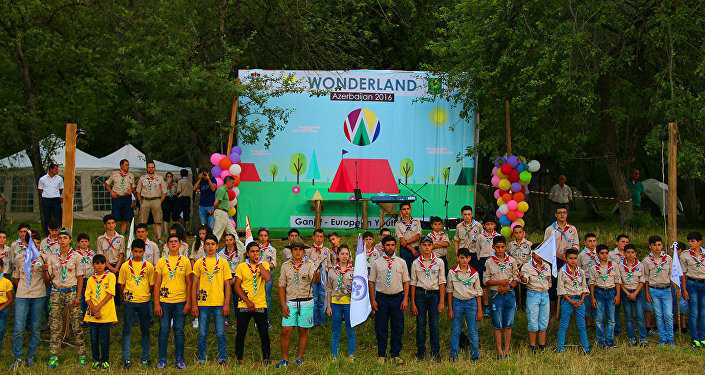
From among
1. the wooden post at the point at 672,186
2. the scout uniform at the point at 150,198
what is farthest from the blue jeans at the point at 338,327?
the scout uniform at the point at 150,198

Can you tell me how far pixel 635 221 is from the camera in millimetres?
16875

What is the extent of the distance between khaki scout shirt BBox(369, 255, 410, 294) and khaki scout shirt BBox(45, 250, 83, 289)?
4.04 m

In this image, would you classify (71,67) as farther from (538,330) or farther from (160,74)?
(538,330)

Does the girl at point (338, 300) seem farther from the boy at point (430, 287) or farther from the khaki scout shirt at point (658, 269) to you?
the khaki scout shirt at point (658, 269)

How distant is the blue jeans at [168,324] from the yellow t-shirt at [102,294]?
2.22 ft

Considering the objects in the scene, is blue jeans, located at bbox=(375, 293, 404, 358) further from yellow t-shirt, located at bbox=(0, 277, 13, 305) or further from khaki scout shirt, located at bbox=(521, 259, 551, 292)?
yellow t-shirt, located at bbox=(0, 277, 13, 305)

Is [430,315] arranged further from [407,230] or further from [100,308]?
[100,308]

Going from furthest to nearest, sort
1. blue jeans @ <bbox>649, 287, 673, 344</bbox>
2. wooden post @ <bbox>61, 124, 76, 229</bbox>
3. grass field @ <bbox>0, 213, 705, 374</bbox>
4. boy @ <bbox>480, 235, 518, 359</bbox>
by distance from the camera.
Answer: wooden post @ <bbox>61, 124, 76, 229</bbox> → blue jeans @ <bbox>649, 287, 673, 344</bbox> → boy @ <bbox>480, 235, 518, 359</bbox> → grass field @ <bbox>0, 213, 705, 374</bbox>

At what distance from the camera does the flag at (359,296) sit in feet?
31.2

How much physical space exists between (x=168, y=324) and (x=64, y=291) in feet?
5.30

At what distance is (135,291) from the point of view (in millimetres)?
9445

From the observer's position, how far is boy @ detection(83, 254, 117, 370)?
941 centimetres

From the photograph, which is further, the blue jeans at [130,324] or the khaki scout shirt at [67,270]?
the khaki scout shirt at [67,270]

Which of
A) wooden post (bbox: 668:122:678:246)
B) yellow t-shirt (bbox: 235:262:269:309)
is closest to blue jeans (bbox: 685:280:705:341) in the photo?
wooden post (bbox: 668:122:678:246)
